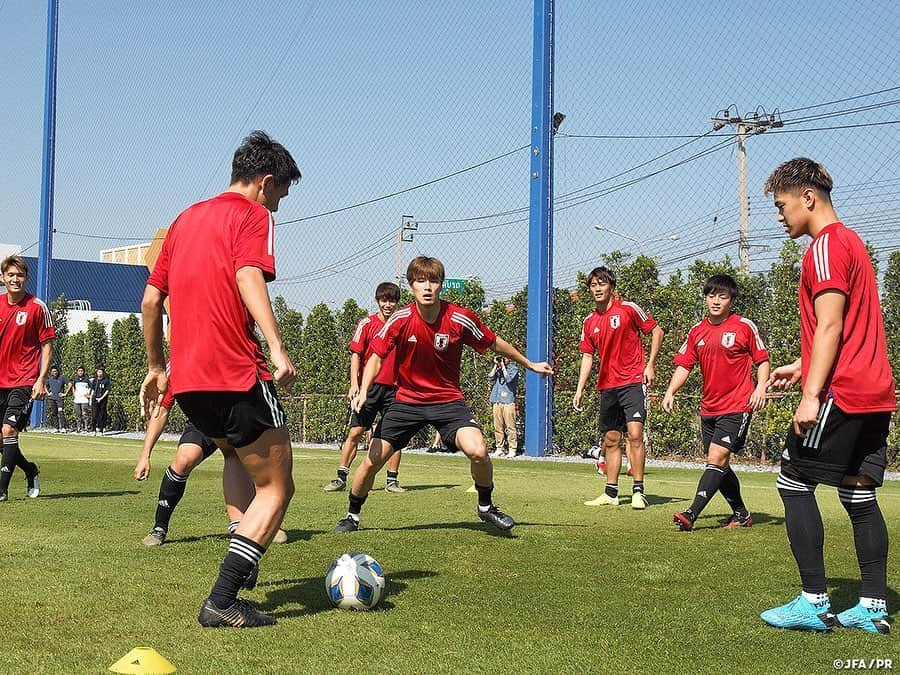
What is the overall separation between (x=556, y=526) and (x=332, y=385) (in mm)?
16567

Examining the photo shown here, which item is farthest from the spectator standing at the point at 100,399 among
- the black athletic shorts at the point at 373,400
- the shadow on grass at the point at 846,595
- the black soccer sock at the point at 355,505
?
the shadow on grass at the point at 846,595

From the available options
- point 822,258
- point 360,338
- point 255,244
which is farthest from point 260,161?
point 360,338

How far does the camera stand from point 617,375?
31.9 feet

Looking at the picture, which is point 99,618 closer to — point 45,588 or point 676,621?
point 45,588

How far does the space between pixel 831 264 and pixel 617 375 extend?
546 centimetres

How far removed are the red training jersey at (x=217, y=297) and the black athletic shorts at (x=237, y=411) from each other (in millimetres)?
48

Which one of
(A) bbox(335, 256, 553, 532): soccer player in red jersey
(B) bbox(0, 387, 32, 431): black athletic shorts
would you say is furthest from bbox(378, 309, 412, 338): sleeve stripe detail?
(B) bbox(0, 387, 32, 431): black athletic shorts

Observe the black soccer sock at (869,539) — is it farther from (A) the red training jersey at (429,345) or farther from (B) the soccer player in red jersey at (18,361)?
(B) the soccer player in red jersey at (18,361)

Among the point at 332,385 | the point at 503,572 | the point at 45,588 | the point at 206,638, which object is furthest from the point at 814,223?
the point at 332,385

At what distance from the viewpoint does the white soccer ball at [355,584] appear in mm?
4777

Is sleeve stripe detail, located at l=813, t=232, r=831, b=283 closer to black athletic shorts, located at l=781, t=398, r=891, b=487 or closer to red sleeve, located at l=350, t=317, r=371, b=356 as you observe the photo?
black athletic shorts, located at l=781, t=398, r=891, b=487

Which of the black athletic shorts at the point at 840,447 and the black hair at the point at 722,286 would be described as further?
the black hair at the point at 722,286

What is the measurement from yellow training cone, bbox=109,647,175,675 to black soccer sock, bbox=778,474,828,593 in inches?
110

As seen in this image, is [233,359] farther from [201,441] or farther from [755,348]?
[755,348]
